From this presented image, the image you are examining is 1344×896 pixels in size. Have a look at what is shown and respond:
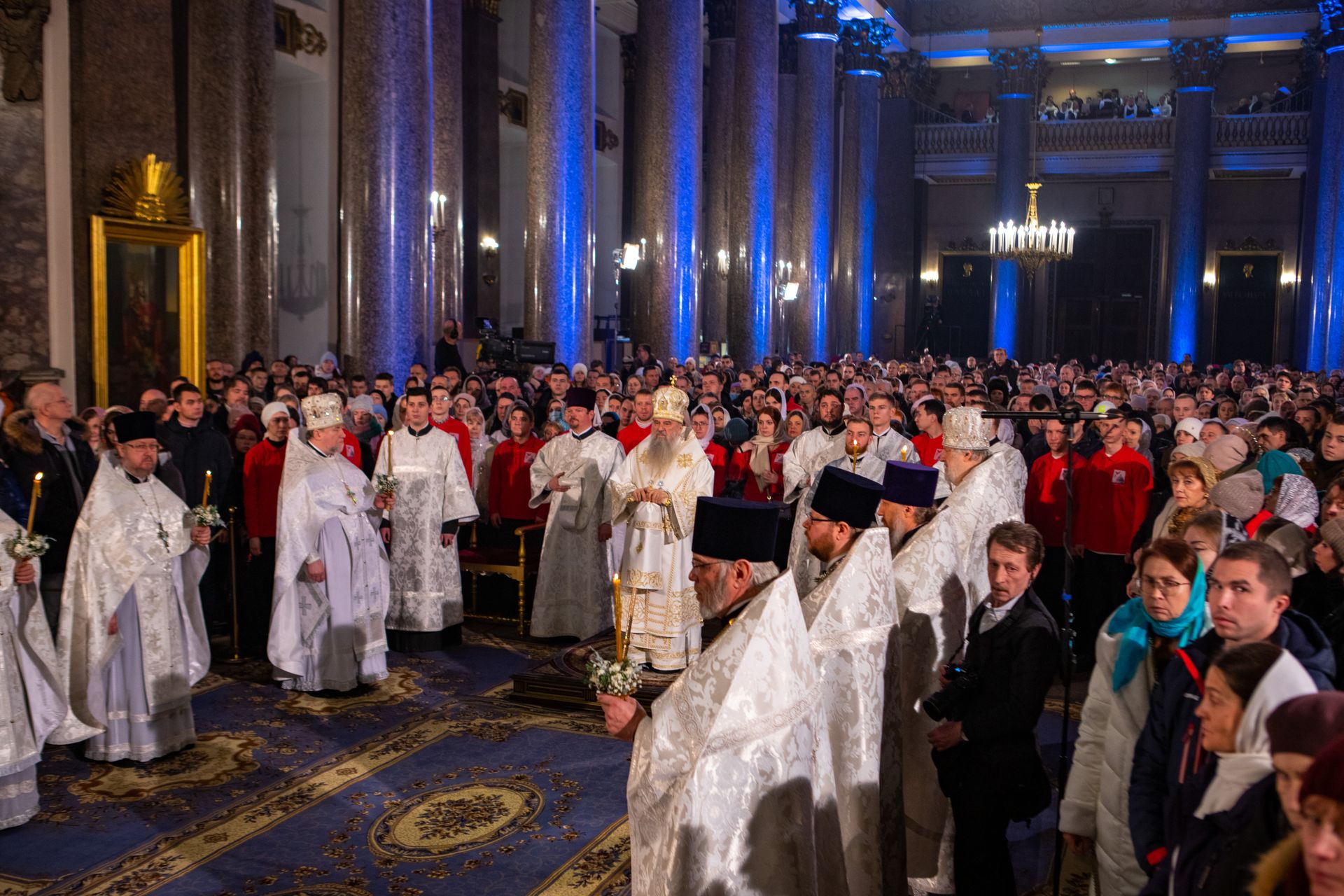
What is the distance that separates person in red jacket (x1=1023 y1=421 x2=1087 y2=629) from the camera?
8.15 meters

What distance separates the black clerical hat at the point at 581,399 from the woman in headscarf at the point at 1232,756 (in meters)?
6.14

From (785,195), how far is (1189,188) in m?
11.1

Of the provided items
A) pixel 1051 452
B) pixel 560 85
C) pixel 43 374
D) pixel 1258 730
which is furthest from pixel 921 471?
pixel 560 85

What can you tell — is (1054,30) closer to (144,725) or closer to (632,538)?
(632,538)

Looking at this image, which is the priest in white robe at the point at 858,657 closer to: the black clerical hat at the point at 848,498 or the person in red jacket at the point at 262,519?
the black clerical hat at the point at 848,498

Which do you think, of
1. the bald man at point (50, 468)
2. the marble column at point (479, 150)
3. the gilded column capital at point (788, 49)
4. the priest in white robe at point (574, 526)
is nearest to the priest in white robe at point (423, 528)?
the priest in white robe at point (574, 526)

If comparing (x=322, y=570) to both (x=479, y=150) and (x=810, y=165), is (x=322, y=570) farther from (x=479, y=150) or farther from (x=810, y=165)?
(x=810, y=165)

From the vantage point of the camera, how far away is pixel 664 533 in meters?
7.72

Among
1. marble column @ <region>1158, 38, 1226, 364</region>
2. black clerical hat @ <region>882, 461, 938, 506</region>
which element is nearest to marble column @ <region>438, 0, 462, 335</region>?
black clerical hat @ <region>882, 461, 938, 506</region>

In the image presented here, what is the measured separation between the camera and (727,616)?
354 cm

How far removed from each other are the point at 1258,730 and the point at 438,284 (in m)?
15.4

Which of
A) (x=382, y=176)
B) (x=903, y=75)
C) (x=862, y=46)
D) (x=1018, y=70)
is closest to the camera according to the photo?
(x=382, y=176)

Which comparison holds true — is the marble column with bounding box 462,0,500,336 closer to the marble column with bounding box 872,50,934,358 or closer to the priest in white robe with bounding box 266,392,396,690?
the priest in white robe with bounding box 266,392,396,690

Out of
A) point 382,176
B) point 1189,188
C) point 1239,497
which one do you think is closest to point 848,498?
point 1239,497
